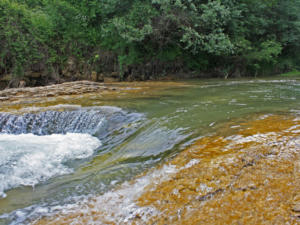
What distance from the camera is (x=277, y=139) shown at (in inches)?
106

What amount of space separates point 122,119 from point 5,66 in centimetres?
1000

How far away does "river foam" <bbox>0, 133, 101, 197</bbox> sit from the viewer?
3158 mm

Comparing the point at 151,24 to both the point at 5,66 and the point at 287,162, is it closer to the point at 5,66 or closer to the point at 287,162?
the point at 5,66

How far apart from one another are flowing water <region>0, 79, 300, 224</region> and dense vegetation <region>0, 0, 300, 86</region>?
6.93 m

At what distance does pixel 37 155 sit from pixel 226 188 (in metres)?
2.92

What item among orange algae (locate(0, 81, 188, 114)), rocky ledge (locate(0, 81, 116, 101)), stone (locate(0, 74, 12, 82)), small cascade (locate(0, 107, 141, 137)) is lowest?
small cascade (locate(0, 107, 141, 137))

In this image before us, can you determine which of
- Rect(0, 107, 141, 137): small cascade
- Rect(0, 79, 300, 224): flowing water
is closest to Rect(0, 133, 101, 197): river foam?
Rect(0, 79, 300, 224): flowing water

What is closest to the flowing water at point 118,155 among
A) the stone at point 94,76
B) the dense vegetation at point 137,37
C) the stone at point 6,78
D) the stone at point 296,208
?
the stone at point 296,208

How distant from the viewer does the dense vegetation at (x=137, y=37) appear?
11609mm

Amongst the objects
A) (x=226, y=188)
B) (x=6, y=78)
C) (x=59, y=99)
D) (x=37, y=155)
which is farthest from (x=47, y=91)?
(x=226, y=188)

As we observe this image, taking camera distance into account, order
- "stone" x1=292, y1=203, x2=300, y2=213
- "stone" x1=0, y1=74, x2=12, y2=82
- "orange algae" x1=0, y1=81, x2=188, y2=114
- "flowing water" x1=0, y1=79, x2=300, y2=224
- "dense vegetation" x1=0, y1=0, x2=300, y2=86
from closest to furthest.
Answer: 1. "stone" x1=292, y1=203, x2=300, y2=213
2. "flowing water" x1=0, y1=79, x2=300, y2=224
3. "orange algae" x1=0, y1=81, x2=188, y2=114
4. "dense vegetation" x1=0, y1=0, x2=300, y2=86
5. "stone" x1=0, y1=74, x2=12, y2=82

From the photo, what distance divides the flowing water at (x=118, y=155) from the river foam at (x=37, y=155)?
0.01 meters

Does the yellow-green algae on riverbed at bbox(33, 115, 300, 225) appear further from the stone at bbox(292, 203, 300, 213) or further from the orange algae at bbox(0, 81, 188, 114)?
the orange algae at bbox(0, 81, 188, 114)

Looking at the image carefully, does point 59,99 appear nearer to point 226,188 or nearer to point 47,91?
point 47,91
